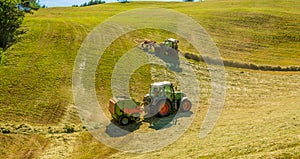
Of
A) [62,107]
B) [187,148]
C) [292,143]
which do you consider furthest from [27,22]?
[292,143]

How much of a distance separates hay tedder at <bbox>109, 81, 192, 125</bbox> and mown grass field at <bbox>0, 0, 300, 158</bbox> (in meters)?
1.69

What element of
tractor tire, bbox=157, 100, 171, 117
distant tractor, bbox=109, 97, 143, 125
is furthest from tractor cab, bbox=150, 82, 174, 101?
distant tractor, bbox=109, 97, 143, 125

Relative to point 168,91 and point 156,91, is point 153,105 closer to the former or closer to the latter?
point 156,91

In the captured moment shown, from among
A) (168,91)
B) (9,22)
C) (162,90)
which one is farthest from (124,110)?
(9,22)

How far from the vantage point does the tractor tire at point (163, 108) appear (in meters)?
21.0

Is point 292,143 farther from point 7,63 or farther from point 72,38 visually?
point 72,38

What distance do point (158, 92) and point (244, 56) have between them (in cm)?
2505

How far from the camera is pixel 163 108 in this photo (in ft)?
69.2

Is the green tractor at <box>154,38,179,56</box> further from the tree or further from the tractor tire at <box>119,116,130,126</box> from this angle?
the tractor tire at <box>119,116,130,126</box>

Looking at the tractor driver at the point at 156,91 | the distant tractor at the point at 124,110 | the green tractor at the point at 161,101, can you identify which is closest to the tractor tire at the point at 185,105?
the green tractor at the point at 161,101

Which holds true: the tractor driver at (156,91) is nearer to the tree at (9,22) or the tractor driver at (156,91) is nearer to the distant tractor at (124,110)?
the distant tractor at (124,110)

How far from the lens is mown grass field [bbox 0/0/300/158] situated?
15172mm

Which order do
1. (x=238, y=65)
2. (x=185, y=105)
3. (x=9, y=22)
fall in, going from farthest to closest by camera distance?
(x=238, y=65) < (x=9, y=22) < (x=185, y=105)

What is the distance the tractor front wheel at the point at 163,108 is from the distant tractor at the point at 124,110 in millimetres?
1533
